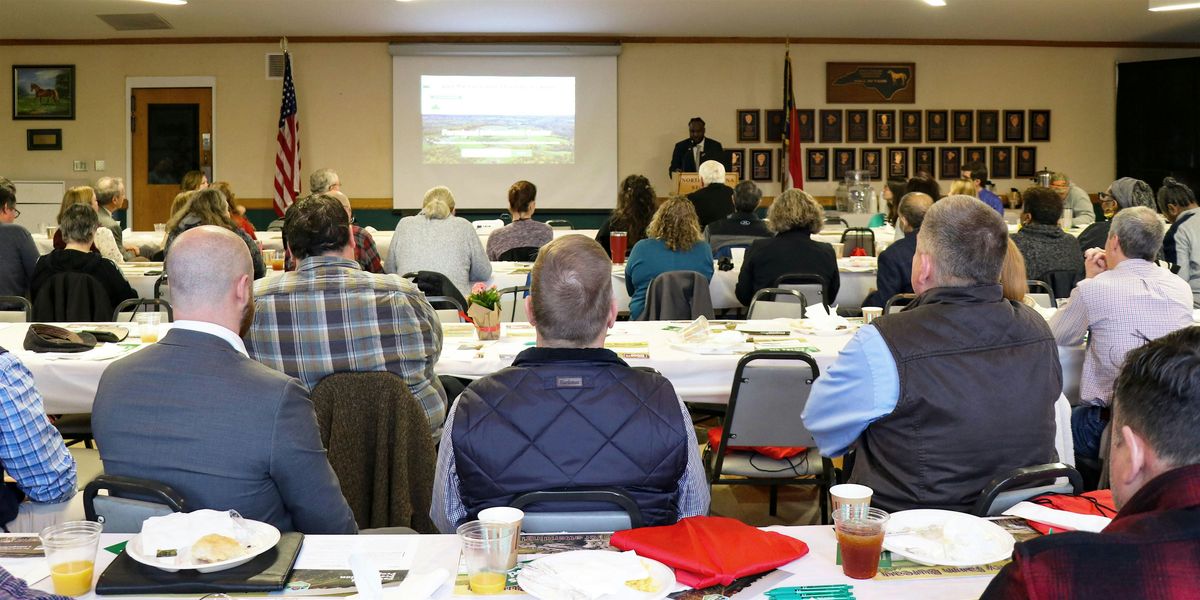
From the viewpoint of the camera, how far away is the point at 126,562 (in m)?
1.86

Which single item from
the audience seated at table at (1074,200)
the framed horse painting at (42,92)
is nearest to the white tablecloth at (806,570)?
the audience seated at table at (1074,200)

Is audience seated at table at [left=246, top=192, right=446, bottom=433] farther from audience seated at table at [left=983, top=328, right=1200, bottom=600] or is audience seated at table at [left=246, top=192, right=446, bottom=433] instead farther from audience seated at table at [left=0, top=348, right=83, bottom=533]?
audience seated at table at [left=983, top=328, right=1200, bottom=600]

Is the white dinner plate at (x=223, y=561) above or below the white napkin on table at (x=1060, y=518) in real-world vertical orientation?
below

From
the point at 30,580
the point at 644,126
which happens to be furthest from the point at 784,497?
the point at 644,126

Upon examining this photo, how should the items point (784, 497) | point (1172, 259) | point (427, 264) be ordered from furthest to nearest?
point (1172, 259) → point (427, 264) → point (784, 497)

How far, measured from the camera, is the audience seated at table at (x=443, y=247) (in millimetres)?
6617

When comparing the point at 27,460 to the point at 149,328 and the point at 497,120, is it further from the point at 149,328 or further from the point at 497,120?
the point at 497,120

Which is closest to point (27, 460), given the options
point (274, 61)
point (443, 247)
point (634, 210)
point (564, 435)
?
point (564, 435)

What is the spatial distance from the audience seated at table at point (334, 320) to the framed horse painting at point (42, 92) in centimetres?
1146

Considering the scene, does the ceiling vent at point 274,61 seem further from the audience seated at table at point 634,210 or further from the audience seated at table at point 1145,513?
the audience seated at table at point 1145,513

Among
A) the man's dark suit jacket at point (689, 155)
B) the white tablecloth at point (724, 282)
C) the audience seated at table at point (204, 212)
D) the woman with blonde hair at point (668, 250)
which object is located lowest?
the white tablecloth at point (724, 282)

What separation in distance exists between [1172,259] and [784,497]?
3893 mm

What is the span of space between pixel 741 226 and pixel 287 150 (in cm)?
695

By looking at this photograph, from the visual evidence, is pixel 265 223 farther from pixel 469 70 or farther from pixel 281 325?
pixel 281 325
